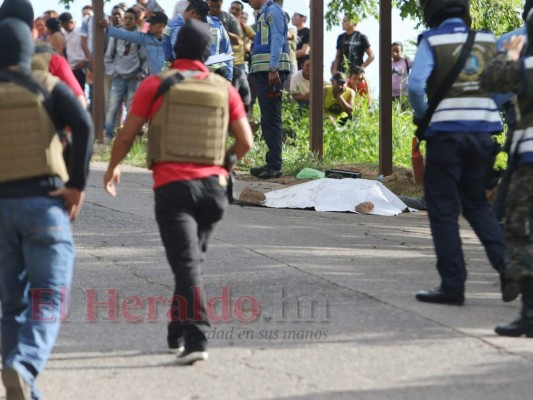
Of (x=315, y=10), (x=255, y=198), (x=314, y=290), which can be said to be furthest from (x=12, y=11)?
(x=315, y=10)

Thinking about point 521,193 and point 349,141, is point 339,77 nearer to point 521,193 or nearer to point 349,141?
point 349,141

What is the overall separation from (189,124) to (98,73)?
46.0 feet

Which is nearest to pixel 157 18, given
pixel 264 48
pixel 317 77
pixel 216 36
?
pixel 317 77

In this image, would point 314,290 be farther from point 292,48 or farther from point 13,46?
point 292,48

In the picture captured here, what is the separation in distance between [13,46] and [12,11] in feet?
6.50

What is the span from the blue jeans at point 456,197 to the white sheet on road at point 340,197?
507 cm

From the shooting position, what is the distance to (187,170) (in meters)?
6.96

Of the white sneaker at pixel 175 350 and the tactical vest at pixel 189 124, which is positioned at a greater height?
the tactical vest at pixel 189 124

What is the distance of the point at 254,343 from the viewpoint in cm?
739

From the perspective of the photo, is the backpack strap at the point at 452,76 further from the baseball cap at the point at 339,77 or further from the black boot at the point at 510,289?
the baseball cap at the point at 339,77

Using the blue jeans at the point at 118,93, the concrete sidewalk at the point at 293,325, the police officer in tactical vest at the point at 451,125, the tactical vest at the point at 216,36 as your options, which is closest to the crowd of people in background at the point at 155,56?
the blue jeans at the point at 118,93

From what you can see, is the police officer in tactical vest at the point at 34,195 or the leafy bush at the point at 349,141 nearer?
the police officer in tactical vest at the point at 34,195

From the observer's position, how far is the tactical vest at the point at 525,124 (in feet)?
24.3

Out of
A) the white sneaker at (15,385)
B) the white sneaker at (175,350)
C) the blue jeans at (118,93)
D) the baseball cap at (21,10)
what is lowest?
the blue jeans at (118,93)
